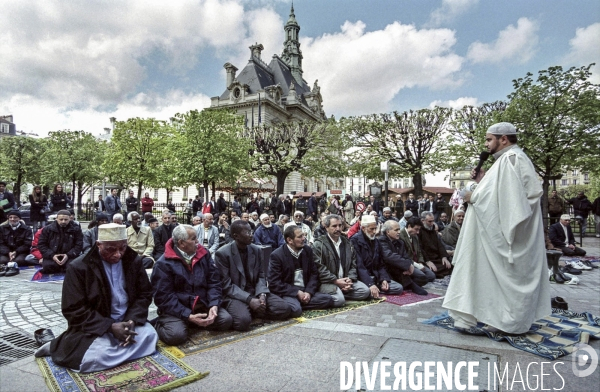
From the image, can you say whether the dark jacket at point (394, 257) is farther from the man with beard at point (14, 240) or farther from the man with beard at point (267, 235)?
the man with beard at point (14, 240)

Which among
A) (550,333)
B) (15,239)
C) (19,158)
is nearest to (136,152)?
(19,158)

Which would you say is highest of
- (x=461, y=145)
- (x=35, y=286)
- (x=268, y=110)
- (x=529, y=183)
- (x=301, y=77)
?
(x=301, y=77)

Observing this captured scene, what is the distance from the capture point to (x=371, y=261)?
6.38 metres

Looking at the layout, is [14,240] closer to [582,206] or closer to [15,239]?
[15,239]

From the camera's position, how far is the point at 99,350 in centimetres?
330

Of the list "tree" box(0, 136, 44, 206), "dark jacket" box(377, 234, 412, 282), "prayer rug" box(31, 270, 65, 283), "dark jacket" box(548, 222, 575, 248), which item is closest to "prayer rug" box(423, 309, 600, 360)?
"dark jacket" box(377, 234, 412, 282)

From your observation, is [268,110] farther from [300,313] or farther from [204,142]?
[300,313]

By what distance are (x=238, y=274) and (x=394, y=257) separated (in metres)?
2.90

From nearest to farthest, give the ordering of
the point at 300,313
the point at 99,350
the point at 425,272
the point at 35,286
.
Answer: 1. the point at 99,350
2. the point at 300,313
3. the point at 35,286
4. the point at 425,272

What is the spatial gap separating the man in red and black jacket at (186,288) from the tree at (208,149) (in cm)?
2160

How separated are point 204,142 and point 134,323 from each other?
924 inches

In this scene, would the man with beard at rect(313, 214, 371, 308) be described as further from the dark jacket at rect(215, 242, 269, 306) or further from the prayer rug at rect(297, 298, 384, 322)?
the dark jacket at rect(215, 242, 269, 306)

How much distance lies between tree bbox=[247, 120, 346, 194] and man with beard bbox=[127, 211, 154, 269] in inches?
1003

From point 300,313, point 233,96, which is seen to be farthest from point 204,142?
point 233,96
